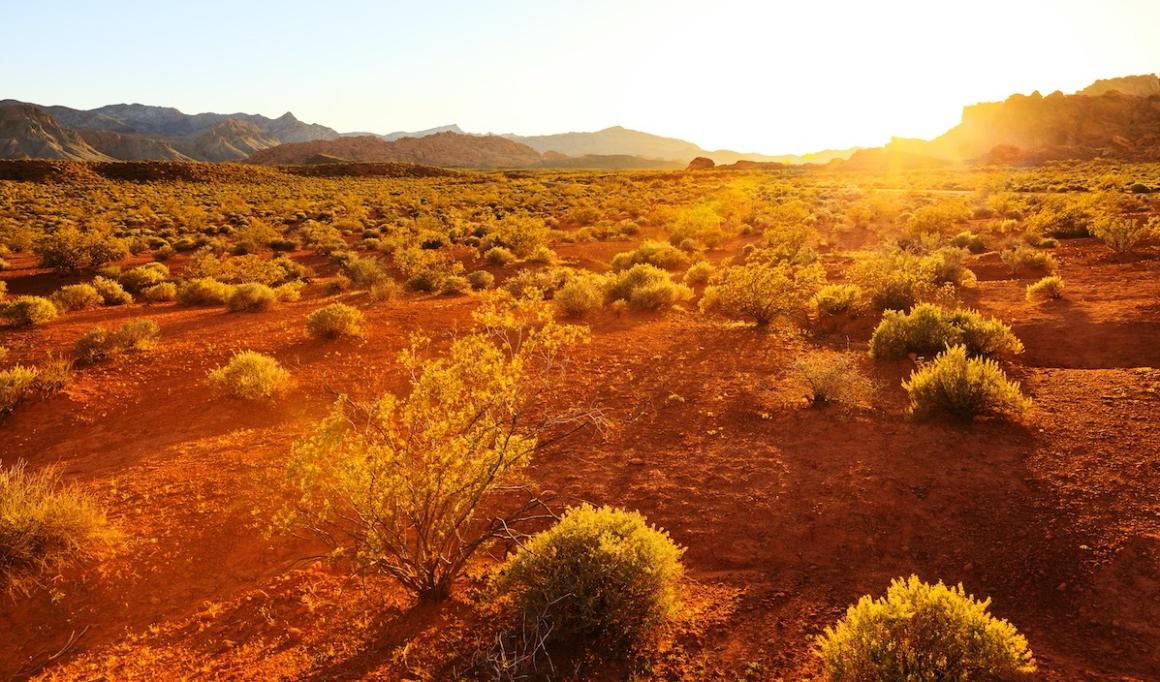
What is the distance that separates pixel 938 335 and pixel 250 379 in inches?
382

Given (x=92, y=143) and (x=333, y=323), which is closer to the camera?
(x=333, y=323)

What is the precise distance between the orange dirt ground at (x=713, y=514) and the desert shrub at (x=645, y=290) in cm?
324

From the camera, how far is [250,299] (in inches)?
520

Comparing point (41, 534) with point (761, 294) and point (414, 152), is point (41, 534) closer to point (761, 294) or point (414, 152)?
point (761, 294)

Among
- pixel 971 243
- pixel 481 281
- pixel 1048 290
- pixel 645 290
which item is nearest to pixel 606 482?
pixel 645 290

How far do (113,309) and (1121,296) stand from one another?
21080 millimetres

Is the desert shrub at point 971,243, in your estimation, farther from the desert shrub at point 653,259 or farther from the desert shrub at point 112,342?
the desert shrub at point 112,342

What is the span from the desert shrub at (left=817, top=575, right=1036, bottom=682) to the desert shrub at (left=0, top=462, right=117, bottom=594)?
5785mm

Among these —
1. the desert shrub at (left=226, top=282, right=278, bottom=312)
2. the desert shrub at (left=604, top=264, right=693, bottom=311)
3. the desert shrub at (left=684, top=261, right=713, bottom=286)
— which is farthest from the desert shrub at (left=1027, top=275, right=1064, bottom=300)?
the desert shrub at (left=226, top=282, right=278, bottom=312)

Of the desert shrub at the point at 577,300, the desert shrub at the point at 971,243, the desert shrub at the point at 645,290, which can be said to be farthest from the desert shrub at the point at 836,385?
the desert shrub at the point at 971,243

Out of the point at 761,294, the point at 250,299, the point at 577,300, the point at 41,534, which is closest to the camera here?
the point at 41,534

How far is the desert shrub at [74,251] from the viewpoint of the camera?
17.1 metres

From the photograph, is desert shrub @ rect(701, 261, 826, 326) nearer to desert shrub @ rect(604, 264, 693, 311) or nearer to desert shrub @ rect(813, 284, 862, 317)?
desert shrub @ rect(813, 284, 862, 317)

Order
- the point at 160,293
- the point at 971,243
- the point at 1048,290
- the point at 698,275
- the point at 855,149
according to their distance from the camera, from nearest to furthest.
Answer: the point at 1048,290
the point at 160,293
the point at 698,275
the point at 971,243
the point at 855,149
